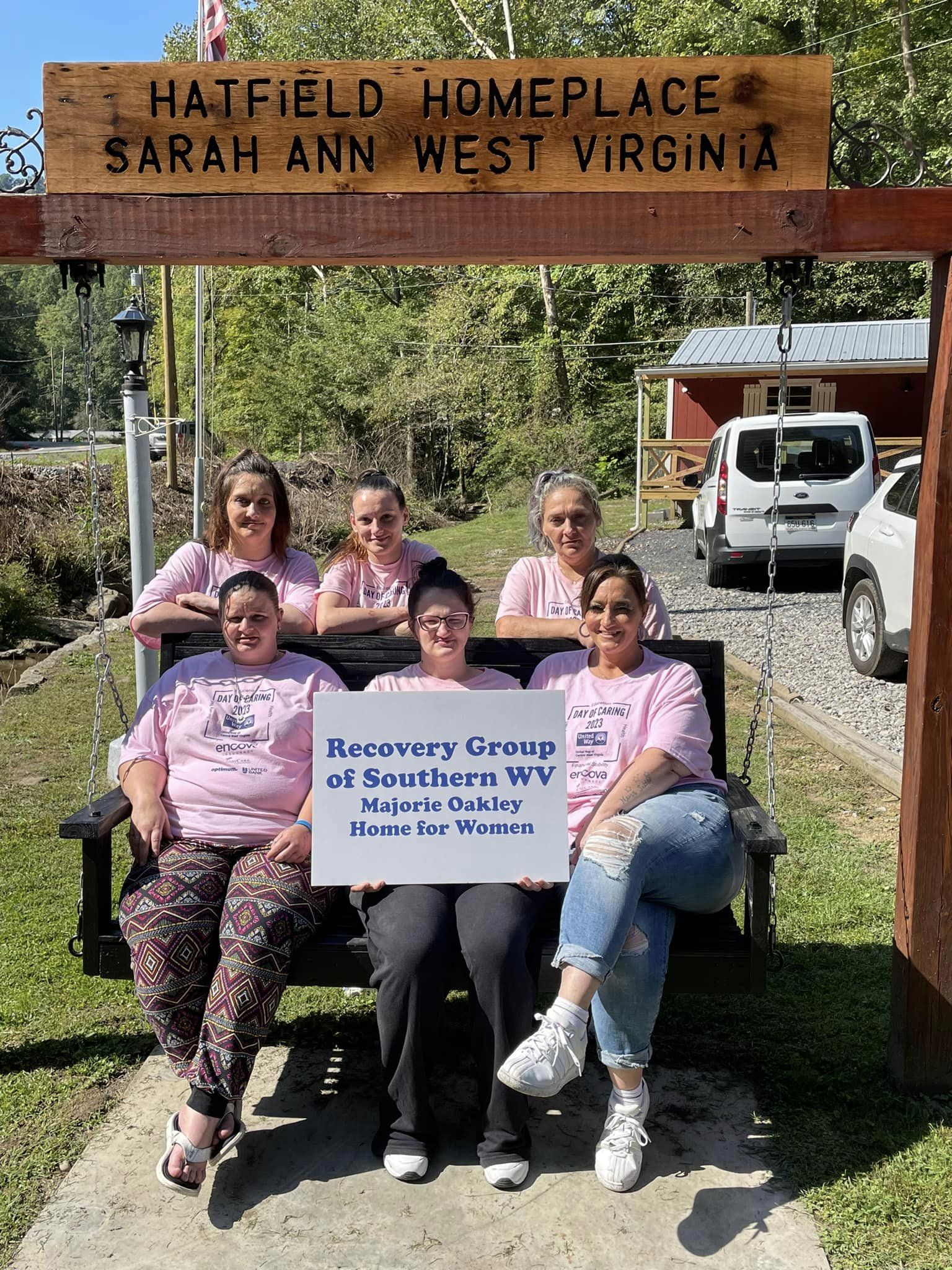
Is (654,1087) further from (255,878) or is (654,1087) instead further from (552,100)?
(552,100)

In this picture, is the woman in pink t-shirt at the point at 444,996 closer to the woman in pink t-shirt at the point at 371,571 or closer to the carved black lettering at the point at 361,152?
the woman in pink t-shirt at the point at 371,571

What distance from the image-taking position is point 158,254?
3279mm

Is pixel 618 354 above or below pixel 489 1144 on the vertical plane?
above

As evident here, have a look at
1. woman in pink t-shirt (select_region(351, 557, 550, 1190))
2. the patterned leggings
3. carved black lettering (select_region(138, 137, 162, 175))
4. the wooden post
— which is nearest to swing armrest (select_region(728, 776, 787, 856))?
the wooden post

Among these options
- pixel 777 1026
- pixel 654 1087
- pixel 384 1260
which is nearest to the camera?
pixel 384 1260

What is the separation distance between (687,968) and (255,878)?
118cm

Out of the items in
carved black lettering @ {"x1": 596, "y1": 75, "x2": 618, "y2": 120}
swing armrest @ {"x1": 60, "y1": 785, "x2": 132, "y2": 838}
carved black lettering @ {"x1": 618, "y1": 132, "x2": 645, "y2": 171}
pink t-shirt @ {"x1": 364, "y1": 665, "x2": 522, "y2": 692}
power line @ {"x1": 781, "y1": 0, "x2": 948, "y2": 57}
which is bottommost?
swing armrest @ {"x1": 60, "y1": 785, "x2": 132, "y2": 838}

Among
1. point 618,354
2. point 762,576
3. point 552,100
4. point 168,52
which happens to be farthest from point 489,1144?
point 168,52

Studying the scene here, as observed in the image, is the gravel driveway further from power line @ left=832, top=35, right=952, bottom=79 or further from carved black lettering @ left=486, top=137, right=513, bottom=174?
power line @ left=832, top=35, right=952, bottom=79

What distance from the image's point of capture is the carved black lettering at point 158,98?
10.5 feet

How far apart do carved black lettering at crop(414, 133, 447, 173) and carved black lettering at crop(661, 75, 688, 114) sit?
0.60 meters

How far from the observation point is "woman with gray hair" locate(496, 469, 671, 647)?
3.96 m

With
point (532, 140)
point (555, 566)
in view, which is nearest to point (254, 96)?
point (532, 140)

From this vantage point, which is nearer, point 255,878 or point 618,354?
point 255,878
